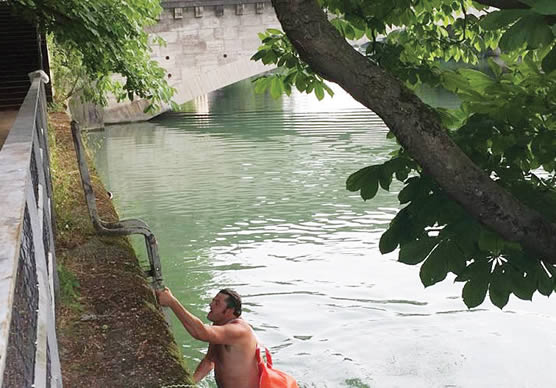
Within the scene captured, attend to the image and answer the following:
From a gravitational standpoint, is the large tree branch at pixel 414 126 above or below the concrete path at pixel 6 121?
above

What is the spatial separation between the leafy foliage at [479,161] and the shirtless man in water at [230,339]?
68.9 inches

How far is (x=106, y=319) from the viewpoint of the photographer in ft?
16.8

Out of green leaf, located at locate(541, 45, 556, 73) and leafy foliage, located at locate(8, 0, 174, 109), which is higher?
leafy foliage, located at locate(8, 0, 174, 109)

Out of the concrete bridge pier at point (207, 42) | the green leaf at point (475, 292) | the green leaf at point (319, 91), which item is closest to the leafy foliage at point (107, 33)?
the green leaf at point (319, 91)

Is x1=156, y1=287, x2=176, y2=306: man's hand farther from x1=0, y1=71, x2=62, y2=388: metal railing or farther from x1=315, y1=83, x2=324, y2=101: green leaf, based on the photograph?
x1=0, y1=71, x2=62, y2=388: metal railing

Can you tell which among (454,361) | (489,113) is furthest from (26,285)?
(454,361)

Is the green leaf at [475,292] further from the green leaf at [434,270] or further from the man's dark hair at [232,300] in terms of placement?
the man's dark hair at [232,300]

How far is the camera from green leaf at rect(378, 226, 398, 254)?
114 inches

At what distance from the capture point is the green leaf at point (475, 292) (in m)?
2.68

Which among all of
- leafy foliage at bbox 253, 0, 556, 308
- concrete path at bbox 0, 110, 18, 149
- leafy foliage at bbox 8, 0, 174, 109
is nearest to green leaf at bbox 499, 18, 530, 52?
leafy foliage at bbox 253, 0, 556, 308

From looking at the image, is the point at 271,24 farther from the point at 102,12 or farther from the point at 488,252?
the point at 488,252

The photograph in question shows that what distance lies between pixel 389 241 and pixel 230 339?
1.97m

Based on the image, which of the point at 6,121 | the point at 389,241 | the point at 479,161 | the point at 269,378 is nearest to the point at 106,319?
the point at 269,378

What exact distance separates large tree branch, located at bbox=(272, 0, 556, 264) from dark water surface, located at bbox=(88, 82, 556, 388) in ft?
15.2
